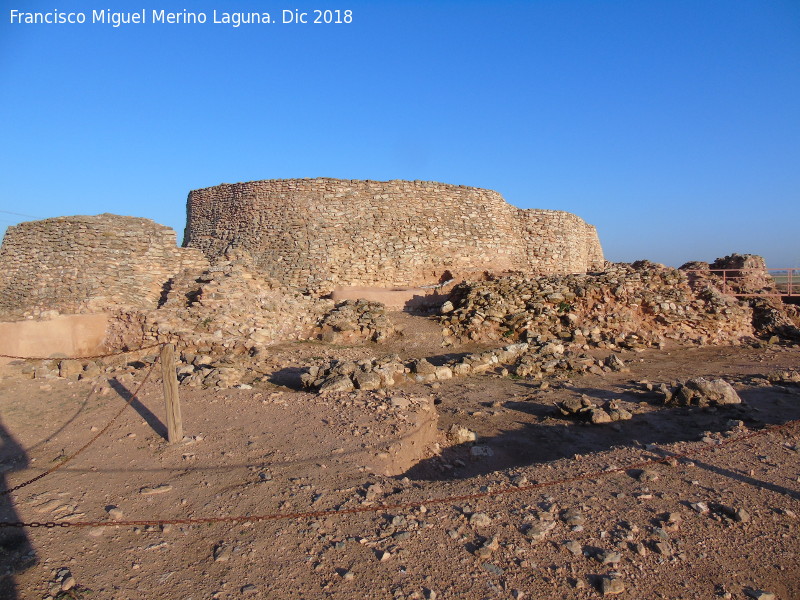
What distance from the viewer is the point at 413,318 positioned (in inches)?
462

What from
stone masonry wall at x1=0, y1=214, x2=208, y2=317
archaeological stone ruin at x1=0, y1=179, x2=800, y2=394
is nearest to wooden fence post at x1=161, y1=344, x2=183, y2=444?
archaeological stone ruin at x1=0, y1=179, x2=800, y2=394

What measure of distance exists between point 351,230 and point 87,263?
7456 mm

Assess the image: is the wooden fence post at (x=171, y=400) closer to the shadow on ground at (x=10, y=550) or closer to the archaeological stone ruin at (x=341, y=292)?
the shadow on ground at (x=10, y=550)

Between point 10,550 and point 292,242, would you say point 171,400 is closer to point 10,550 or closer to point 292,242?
point 10,550

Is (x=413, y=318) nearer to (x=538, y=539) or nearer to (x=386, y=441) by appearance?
(x=386, y=441)

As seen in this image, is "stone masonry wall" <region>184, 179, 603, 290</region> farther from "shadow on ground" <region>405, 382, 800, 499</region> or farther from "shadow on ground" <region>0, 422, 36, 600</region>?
"shadow on ground" <region>0, 422, 36, 600</region>

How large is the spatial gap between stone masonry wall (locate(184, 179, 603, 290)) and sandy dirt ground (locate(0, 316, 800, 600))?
9423mm

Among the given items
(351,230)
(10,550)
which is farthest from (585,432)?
(351,230)

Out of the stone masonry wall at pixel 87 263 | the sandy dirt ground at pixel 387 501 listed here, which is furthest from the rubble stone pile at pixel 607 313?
the stone masonry wall at pixel 87 263

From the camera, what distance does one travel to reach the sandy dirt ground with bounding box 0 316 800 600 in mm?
2539

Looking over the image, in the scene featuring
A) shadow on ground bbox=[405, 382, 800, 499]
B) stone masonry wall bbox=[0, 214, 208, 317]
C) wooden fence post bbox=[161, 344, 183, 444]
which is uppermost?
stone masonry wall bbox=[0, 214, 208, 317]

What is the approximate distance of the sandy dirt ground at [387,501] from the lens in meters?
2.54

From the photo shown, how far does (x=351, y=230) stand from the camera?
49.9 ft

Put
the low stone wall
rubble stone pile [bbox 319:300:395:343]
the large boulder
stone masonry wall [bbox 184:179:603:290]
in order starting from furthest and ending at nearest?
stone masonry wall [bbox 184:179:603:290] < rubble stone pile [bbox 319:300:395:343] < the low stone wall < the large boulder
